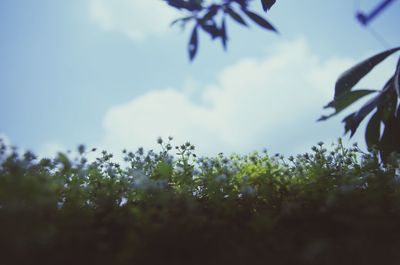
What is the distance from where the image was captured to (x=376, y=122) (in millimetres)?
3717

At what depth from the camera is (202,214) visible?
2459mm

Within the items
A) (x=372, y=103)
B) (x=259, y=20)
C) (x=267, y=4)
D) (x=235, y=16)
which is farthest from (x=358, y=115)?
(x=235, y=16)

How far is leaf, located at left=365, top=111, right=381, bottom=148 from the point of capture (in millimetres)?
3710

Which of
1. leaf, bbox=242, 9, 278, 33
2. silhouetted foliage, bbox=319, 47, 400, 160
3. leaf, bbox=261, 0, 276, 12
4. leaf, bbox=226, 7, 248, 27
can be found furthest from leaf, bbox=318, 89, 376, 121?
leaf, bbox=226, 7, 248, 27

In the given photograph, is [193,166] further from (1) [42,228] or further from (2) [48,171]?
(1) [42,228]

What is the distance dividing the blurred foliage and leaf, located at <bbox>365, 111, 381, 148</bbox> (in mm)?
164

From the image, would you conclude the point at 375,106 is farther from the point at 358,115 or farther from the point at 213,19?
the point at 213,19

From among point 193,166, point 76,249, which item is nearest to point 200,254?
point 76,249

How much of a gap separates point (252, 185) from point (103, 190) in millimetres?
1315

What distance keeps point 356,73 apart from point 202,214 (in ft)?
8.52

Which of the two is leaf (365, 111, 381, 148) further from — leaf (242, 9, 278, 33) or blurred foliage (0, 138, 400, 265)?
leaf (242, 9, 278, 33)

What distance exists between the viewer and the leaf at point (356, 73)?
3.79 metres

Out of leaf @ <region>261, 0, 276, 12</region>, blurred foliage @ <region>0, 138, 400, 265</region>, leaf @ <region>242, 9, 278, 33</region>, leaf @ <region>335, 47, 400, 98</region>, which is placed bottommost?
blurred foliage @ <region>0, 138, 400, 265</region>

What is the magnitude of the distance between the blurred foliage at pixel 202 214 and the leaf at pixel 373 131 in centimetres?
16
